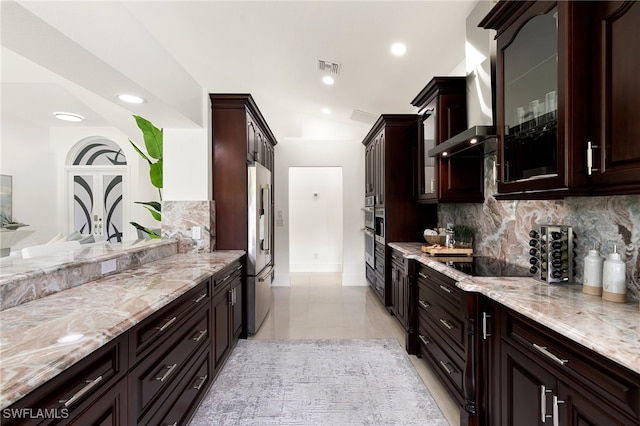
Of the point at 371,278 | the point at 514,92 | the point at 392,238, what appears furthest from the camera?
the point at 371,278

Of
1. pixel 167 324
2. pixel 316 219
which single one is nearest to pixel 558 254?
pixel 167 324

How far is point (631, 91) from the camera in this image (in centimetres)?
107

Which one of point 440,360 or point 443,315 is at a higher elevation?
point 443,315

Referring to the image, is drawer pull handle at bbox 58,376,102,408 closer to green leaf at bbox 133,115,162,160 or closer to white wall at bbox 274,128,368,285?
green leaf at bbox 133,115,162,160

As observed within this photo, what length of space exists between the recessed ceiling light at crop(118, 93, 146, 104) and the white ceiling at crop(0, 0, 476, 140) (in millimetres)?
56

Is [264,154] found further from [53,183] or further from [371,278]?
[53,183]

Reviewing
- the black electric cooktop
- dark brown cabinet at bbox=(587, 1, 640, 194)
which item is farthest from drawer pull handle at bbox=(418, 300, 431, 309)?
dark brown cabinet at bbox=(587, 1, 640, 194)

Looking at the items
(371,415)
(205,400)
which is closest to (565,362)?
(371,415)

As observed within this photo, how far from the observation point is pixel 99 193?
609 centimetres

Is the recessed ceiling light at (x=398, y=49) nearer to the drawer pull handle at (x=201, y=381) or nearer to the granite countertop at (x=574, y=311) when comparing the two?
the granite countertop at (x=574, y=311)

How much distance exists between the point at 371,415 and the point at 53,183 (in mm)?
7272

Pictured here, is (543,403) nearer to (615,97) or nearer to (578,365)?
(578,365)

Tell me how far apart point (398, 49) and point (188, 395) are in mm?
3311

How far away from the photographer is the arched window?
607 centimetres
